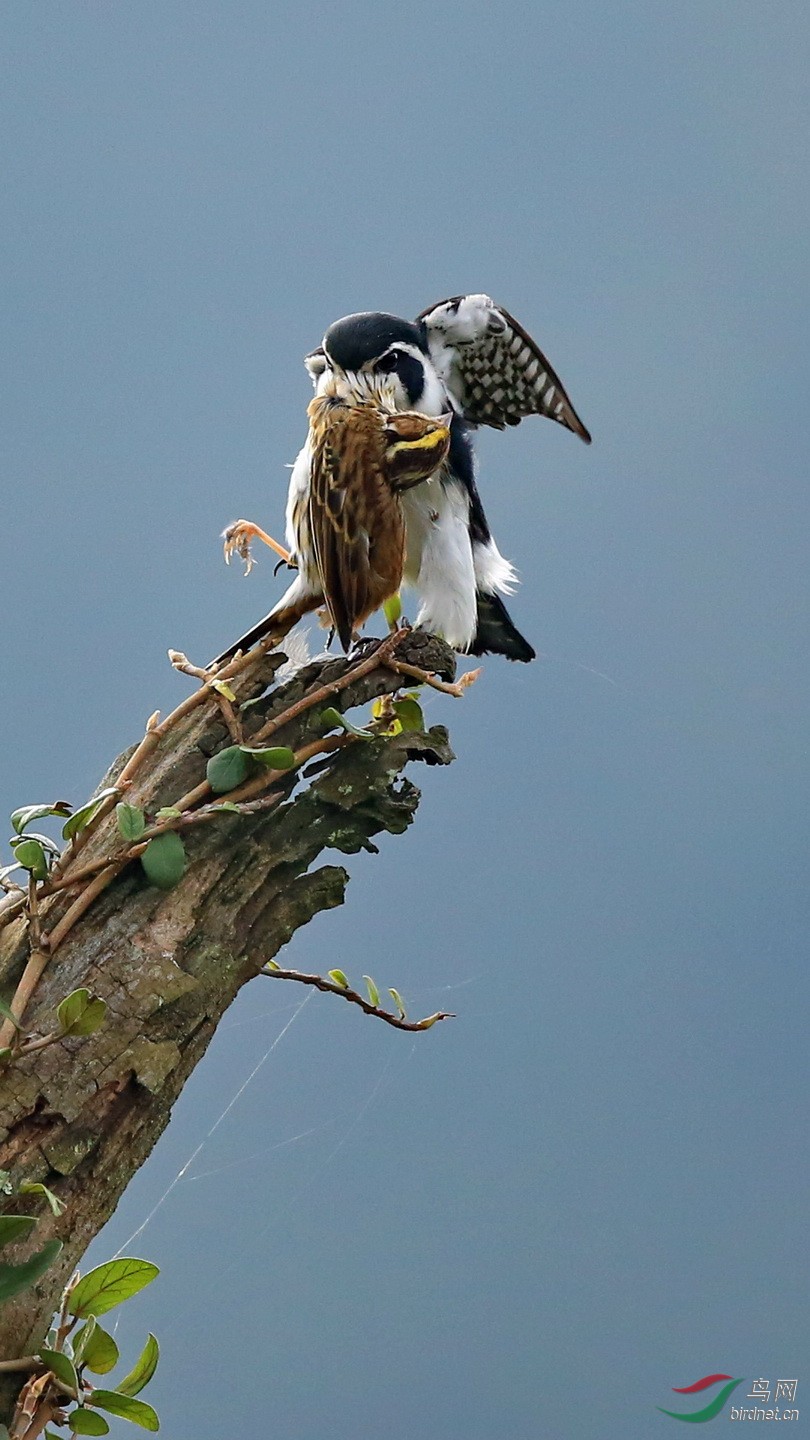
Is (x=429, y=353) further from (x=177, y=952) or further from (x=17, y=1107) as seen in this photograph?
(x=17, y=1107)

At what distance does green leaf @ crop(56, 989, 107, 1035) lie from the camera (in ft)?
2.09

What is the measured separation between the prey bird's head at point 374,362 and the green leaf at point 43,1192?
1.83 ft

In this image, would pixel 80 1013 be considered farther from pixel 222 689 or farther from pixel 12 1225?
pixel 222 689

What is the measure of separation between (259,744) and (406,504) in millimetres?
309

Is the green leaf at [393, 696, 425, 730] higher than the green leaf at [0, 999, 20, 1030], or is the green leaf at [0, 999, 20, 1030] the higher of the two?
the green leaf at [393, 696, 425, 730]

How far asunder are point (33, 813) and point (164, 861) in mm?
95

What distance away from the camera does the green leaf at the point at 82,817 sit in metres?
0.72

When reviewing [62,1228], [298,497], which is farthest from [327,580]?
[62,1228]

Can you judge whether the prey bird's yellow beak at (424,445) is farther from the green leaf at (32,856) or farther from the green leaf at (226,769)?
the green leaf at (32,856)

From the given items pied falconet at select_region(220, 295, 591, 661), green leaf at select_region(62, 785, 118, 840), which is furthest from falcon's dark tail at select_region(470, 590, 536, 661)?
green leaf at select_region(62, 785, 118, 840)

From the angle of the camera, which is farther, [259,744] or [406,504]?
[406,504]

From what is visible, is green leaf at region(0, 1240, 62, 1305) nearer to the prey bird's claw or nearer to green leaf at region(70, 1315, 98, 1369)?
green leaf at region(70, 1315, 98, 1369)

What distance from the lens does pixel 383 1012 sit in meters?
0.90

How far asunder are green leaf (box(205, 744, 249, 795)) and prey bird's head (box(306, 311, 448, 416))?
0.31 m
